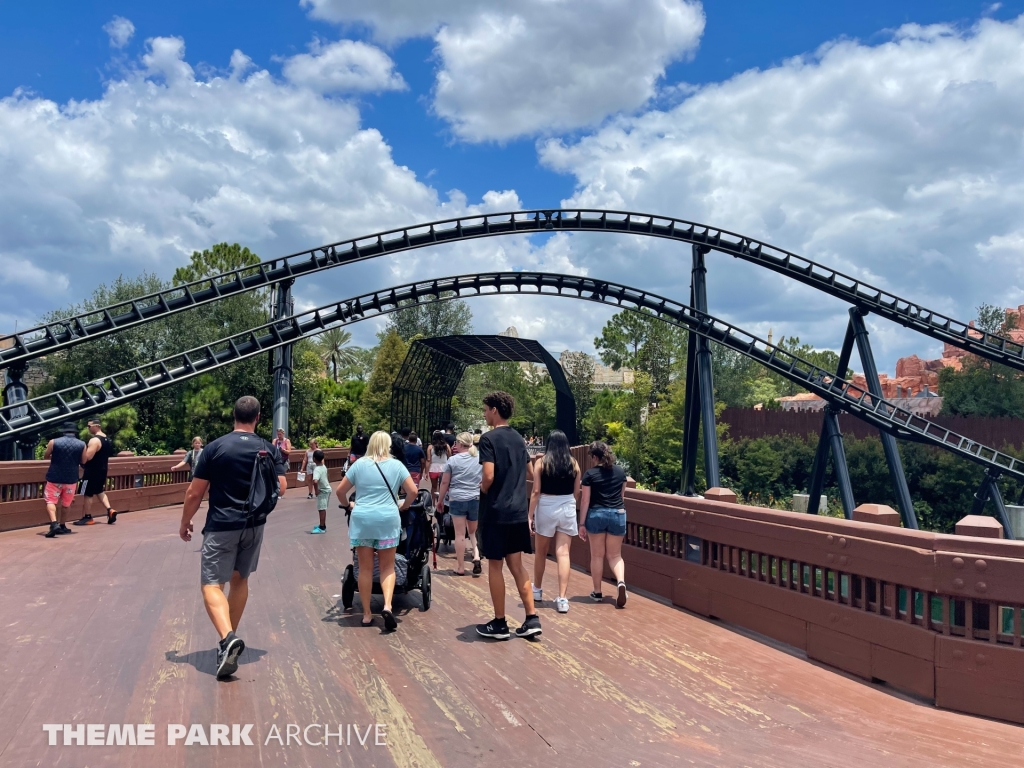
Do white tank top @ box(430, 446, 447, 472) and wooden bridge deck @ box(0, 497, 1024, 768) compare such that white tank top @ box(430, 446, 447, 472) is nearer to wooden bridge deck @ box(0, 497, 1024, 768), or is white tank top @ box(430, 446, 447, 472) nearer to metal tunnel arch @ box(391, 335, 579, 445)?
wooden bridge deck @ box(0, 497, 1024, 768)

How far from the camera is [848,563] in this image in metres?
5.69

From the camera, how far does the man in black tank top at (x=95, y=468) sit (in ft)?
41.7

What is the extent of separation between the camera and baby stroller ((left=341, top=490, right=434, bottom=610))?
7.37 m

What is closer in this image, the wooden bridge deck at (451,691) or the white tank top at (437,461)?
the wooden bridge deck at (451,691)

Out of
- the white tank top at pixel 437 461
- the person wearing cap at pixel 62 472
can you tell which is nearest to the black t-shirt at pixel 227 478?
the white tank top at pixel 437 461

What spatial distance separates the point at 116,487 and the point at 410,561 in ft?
39.8

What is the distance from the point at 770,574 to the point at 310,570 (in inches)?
226

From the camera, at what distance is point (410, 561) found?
7426 millimetres

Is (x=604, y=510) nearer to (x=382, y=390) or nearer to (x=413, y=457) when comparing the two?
(x=413, y=457)

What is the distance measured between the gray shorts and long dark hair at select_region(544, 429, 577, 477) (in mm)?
2902

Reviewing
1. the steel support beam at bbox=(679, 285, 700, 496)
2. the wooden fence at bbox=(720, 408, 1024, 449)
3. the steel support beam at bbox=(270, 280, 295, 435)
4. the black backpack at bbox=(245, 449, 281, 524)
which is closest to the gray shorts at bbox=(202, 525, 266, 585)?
the black backpack at bbox=(245, 449, 281, 524)

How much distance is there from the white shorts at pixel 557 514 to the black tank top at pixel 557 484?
6cm

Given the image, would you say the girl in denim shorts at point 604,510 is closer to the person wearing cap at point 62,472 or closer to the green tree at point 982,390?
the person wearing cap at point 62,472

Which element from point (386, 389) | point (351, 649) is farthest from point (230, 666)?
point (386, 389)
